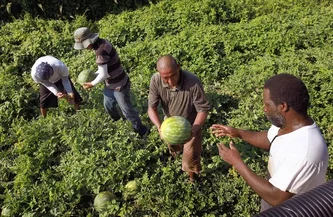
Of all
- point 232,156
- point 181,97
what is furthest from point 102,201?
point 232,156

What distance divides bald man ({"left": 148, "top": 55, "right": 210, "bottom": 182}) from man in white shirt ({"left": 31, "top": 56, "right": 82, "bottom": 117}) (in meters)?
2.09

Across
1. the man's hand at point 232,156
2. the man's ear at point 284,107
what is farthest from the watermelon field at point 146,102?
the man's ear at point 284,107

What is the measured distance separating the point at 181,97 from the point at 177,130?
18.0 inches

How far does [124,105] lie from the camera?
5.89 meters

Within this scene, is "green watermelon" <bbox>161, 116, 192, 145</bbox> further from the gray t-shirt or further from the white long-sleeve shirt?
the white long-sleeve shirt

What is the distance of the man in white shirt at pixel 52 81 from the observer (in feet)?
19.2

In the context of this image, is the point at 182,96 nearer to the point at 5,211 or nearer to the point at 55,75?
the point at 55,75

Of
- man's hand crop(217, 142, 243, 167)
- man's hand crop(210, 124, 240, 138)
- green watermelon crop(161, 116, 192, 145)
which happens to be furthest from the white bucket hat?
man's hand crop(217, 142, 243, 167)

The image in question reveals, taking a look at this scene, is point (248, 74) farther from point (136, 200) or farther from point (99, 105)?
point (136, 200)

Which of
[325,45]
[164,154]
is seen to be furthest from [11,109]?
[325,45]

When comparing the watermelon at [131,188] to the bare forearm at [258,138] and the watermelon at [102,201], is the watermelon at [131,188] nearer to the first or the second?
the watermelon at [102,201]

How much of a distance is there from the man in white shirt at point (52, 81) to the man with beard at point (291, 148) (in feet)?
12.7

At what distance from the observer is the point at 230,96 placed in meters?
7.07

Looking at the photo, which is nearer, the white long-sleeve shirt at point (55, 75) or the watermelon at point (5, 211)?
the watermelon at point (5, 211)
